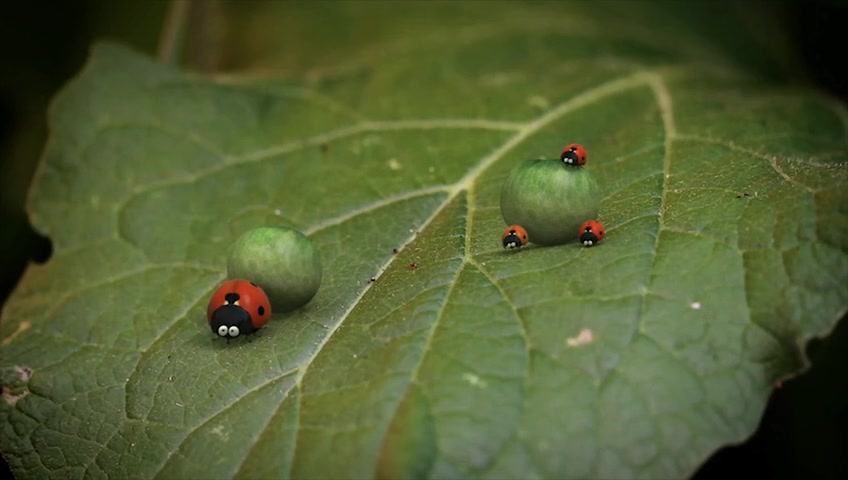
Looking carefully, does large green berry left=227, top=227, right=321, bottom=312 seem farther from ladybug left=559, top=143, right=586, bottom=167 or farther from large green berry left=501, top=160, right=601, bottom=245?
ladybug left=559, top=143, right=586, bottom=167

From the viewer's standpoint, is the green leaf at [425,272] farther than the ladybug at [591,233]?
No

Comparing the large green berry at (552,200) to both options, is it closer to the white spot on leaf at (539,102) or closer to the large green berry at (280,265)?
the large green berry at (280,265)

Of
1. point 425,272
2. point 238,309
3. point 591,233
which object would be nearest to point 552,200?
point 591,233

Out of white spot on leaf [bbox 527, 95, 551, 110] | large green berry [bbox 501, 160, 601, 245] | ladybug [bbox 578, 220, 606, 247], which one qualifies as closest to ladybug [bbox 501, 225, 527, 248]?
large green berry [bbox 501, 160, 601, 245]

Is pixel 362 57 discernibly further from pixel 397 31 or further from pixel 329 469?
pixel 329 469

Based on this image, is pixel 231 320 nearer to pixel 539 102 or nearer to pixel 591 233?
pixel 591 233

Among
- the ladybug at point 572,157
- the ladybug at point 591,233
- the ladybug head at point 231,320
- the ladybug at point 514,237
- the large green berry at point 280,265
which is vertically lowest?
the ladybug head at point 231,320

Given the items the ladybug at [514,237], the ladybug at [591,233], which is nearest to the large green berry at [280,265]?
the ladybug at [514,237]
